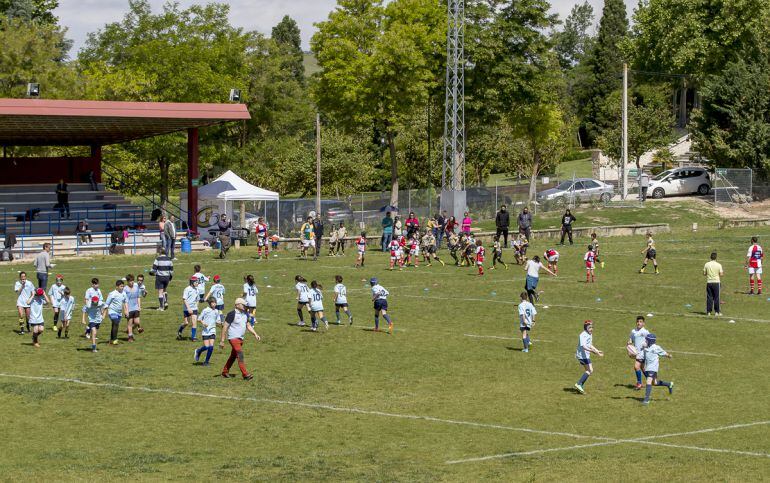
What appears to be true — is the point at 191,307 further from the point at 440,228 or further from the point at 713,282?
the point at 440,228

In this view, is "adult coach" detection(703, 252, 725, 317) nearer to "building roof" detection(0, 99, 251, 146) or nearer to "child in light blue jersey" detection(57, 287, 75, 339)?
"child in light blue jersey" detection(57, 287, 75, 339)

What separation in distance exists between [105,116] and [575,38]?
126 m

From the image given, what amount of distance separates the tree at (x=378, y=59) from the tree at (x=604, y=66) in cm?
4584

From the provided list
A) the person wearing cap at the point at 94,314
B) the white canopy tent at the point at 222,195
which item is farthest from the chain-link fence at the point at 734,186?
the person wearing cap at the point at 94,314

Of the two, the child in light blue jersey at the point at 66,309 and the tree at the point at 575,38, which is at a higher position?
the tree at the point at 575,38

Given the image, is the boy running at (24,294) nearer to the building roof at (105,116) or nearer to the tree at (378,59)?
the building roof at (105,116)

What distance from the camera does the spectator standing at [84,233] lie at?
48562 mm

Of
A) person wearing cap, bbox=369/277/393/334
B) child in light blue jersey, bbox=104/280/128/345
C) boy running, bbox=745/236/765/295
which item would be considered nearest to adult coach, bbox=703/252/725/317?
boy running, bbox=745/236/765/295

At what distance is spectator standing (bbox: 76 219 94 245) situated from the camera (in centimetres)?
4856

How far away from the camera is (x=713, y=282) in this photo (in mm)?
31125

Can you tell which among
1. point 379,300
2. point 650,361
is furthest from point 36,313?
point 650,361

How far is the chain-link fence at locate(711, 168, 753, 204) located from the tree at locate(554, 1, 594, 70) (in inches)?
3284

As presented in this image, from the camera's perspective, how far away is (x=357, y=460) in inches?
719

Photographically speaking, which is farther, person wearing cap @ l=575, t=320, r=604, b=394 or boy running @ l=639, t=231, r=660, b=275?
boy running @ l=639, t=231, r=660, b=275
